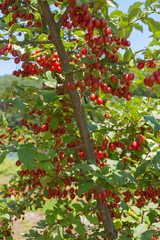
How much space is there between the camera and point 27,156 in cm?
167

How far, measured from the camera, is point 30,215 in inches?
395

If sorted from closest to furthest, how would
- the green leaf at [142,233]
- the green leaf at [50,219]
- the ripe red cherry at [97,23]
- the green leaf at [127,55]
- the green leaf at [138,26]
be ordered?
the ripe red cherry at [97,23]
the green leaf at [127,55]
the green leaf at [138,26]
the green leaf at [50,219]
the green leaf at [142,233]

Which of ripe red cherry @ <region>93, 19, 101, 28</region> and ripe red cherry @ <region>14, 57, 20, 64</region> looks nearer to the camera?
ripe red cherry @ <region>93, 19, 101, 28</region>

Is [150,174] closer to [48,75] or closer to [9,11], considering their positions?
[48,75]

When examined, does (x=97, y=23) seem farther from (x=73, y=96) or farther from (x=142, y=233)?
(x=142, y=233)

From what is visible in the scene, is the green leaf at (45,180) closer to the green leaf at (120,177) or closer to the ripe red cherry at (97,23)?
the green leaf at (120,177)

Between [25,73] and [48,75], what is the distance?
0.38 meters

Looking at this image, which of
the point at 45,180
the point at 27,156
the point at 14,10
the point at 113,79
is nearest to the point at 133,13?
the point at 113,79

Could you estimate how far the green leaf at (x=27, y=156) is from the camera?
164cm

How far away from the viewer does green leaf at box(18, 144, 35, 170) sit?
164 centimetres

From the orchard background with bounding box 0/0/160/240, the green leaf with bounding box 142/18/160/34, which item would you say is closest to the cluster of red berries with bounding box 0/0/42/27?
the orchard background with bounding box 0/0/160/240

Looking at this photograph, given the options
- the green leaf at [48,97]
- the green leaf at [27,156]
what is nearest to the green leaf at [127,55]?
the green leaf at [48,97]

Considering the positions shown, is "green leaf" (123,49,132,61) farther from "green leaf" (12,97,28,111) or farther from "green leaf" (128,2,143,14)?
"green leaf" (12,97,28,111)

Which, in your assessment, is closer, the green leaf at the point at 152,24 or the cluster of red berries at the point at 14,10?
the green leaf at the point at 152,24
